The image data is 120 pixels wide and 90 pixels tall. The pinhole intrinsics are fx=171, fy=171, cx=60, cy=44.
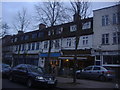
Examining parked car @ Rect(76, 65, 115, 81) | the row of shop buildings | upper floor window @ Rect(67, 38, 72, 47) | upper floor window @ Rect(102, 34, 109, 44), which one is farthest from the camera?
upper floor window @ Rect(67, 38, 72, 47)

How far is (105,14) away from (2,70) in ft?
52.2

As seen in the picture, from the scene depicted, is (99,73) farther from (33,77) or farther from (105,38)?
(33,77)

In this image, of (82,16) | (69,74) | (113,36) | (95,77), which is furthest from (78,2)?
(69,74)

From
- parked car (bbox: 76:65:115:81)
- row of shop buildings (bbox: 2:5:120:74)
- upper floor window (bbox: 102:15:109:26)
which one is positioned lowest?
parked car (bbox: 76:65:115:81)

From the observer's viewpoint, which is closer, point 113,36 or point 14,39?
point 113,36

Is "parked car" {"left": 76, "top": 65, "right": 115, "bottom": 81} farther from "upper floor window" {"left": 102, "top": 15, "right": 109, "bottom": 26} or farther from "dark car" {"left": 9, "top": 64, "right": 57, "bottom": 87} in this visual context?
"upper floor window" {"left": 102, "top": 15, "right": 109, "bottom": 26}

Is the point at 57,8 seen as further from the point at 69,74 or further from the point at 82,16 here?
the point at 69,74

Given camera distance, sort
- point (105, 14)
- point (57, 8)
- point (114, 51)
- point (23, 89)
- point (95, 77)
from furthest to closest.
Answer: point (105, 14), point (114, 51), point (57, 8), point (95, 77), point (23, 89)

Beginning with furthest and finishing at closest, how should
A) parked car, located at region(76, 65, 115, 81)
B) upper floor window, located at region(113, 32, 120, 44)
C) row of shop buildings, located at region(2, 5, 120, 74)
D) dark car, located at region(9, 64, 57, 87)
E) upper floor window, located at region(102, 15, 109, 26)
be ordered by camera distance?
upper floor window, located at region(102, 15, 109, 26), row of shop buildings, located at region(2, 5, 120, 74), upper floor window, located at region(113, 32, 120, 44), parked car, located at region(76, 65, 115, 81), dark car, located at region(9, 64, 57, 87)

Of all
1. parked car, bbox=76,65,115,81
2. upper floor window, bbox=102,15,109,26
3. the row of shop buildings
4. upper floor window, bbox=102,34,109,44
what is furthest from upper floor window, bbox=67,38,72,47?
parked car, bbox=76,65,115,81

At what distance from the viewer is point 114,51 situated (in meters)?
22.6

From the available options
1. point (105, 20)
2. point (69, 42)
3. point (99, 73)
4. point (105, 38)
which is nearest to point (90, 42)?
point (105, 38)

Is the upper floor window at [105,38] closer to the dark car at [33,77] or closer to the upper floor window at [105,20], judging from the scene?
the upper floor window at [105,20]

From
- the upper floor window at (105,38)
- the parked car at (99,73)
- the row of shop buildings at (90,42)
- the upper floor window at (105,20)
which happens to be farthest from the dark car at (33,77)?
the upper floor window at (105,20)
